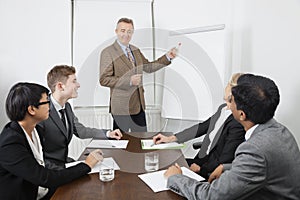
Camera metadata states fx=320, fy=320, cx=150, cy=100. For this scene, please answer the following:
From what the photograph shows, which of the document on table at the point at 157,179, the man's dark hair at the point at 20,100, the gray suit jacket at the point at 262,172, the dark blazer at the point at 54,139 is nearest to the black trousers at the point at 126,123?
the dark blazer at the point at 54,139

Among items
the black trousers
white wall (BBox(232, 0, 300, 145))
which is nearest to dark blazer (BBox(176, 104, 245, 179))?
white wall (BBox(232, 0, 300, 145))

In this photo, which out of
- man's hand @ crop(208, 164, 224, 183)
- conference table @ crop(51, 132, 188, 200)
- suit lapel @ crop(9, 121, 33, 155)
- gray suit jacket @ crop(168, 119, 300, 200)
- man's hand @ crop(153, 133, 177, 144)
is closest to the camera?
gray suit jacket @ crop(168, 119, 300, 200)

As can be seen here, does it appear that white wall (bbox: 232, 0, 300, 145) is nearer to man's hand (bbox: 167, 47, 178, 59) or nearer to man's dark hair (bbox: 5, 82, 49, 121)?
man's hand (bbox: 167, 47, 178, 59)

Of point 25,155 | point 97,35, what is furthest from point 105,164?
point 97,35

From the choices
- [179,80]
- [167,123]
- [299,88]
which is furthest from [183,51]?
[299,88]

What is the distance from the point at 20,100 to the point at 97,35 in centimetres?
181

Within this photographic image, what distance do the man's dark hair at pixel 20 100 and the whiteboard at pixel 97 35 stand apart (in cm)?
169

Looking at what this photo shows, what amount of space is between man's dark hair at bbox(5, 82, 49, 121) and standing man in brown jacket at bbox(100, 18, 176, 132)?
1219 mm

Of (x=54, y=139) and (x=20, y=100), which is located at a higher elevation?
(x=20, y=100)

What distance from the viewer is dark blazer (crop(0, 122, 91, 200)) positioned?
Result: 1.38 metres

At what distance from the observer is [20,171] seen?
Result: 1.38m

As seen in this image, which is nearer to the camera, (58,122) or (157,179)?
(157,179)

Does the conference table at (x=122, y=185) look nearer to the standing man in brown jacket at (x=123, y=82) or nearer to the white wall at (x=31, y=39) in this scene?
the standing man in brown jacket at (x=123, y=82)

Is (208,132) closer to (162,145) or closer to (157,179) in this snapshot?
(162,145)
